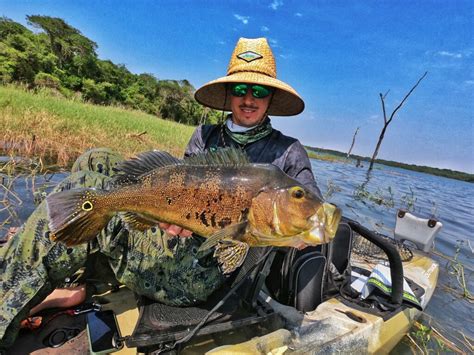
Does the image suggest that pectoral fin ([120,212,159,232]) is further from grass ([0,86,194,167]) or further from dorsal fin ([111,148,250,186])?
grass ([0,86,194,167])

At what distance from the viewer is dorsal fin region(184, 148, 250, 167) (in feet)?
5.99

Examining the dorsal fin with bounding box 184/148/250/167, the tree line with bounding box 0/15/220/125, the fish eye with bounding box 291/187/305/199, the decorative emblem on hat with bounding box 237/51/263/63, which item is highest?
the tree line with bounding box 0/15/220/125

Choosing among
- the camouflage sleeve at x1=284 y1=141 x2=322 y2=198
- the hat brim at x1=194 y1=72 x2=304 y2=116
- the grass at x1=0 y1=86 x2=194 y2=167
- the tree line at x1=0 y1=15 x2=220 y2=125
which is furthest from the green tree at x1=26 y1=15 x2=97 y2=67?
the camouflage sleeve at x1=284 y1=141 x2=322 y2=198

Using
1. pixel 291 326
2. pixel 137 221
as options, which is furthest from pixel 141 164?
pixel 291 326

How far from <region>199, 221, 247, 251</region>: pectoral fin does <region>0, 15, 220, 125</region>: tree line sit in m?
21.6

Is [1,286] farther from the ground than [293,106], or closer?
closer

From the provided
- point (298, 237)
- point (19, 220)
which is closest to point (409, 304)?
point (298, 237)

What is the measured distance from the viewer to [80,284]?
2742 mm

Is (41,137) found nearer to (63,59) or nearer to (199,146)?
(199,146)

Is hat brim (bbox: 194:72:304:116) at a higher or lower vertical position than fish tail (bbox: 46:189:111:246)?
higher

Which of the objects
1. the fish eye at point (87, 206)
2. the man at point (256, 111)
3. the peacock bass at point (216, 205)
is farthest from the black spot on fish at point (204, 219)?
the man at point (256, 111)

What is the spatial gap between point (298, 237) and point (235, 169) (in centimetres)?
55

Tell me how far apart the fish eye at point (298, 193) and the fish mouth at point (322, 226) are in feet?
0.42

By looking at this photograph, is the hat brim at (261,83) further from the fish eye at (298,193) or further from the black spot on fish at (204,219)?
the black spot on fish at (204,219)
